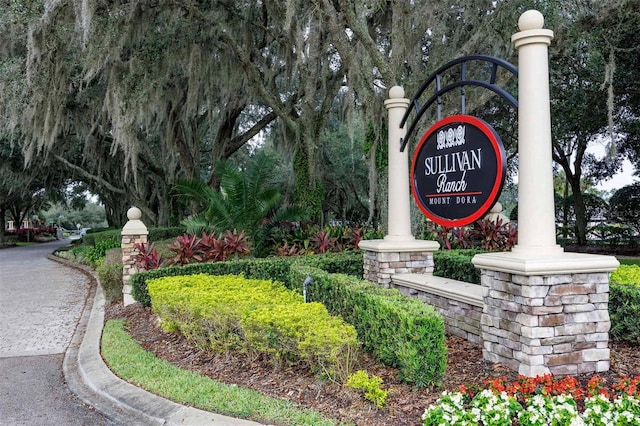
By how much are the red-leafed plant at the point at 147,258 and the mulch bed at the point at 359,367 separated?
9.46 feet

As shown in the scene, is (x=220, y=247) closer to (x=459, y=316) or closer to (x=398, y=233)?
(x=398, y=233)

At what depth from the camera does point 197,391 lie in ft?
13.0

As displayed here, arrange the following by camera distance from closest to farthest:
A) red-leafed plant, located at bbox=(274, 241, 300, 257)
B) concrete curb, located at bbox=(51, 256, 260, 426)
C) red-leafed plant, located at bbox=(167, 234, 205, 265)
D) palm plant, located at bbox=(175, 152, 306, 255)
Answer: concrete curb, located at bbox=(51, 256, 260, 426)
red-leafed plant, located at bbox=(167, 234, 205, 265)
red-leafed plant, located at bbox=(274, 241, 300, 257)
palm plant, located at bbox=(175, 152, 306, 255)

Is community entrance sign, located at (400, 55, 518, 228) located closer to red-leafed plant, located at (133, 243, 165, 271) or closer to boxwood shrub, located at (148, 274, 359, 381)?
boxwood shrub, located at (148, 274, 359, 381)

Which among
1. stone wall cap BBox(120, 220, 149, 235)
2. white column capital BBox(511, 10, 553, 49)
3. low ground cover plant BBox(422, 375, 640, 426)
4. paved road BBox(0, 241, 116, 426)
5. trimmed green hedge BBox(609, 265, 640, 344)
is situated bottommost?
paved road BBox(0, 241, 116, 426)

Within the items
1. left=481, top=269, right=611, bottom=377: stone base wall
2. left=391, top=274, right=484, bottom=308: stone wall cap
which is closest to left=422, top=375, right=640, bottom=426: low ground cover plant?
left=481, top=269, right=611, bottom=377: stone base wall

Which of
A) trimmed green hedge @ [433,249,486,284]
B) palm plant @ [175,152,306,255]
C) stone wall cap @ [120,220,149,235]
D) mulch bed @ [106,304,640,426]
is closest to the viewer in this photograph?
mulch bed @ [106,304,640,426]

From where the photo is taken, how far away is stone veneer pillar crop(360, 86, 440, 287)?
A: 255 inches

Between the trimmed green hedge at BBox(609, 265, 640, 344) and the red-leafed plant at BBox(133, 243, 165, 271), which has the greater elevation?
the red-leafed plant at BBox(133, 243, 165, 271)

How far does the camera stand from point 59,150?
65.1 feet

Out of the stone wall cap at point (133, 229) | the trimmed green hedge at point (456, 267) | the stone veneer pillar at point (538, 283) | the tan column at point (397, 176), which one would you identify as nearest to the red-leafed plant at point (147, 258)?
the stone wall cap at point (133, 229)

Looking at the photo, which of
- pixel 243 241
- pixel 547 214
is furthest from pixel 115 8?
pixel 547 214

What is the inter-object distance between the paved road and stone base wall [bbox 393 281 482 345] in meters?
3.30

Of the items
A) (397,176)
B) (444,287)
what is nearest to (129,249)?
(397,176)
